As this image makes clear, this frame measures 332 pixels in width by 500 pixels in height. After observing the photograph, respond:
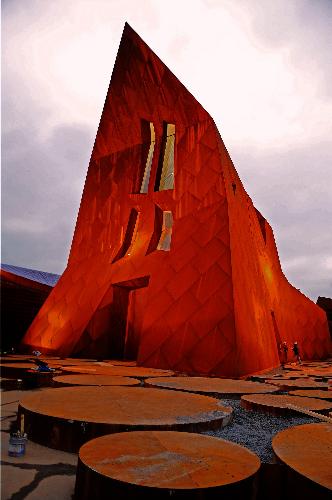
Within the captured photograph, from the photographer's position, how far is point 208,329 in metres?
10.5

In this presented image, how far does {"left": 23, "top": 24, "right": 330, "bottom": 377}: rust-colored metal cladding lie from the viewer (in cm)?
1084

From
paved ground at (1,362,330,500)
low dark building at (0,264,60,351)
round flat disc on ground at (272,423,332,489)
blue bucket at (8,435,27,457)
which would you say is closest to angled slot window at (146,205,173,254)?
low dark building at (0,264,60,351)

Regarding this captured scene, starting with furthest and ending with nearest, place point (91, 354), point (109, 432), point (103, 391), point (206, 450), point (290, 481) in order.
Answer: point (91, 354) < point (103, 391) < point (109, 432) < point (206, 450) < point (290, 481)

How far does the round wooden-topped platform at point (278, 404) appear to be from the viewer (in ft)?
15.1

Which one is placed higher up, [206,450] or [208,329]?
[208,329]

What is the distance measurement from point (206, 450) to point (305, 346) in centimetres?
2184

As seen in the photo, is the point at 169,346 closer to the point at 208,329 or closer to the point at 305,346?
the point at 208,329

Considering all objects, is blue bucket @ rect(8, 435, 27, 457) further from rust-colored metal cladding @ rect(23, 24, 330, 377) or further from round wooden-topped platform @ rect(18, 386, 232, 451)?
rust-colored metal cladding @ rect(23, 24, 330, 377)

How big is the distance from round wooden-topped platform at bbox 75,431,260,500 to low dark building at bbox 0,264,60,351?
53.7 ft

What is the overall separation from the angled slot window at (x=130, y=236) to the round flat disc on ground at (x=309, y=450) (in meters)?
12.4

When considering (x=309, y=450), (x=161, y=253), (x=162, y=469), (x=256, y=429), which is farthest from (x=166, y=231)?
(x=162, y=469)

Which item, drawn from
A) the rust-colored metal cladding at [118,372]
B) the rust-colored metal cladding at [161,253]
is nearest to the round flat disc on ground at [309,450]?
the rust-colored metal cladding at [118,372]

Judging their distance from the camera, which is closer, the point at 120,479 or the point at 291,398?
the point at 120,479

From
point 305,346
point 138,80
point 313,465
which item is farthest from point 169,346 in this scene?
point 305,346
